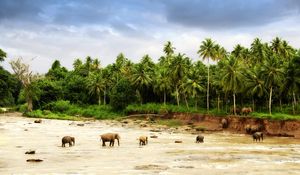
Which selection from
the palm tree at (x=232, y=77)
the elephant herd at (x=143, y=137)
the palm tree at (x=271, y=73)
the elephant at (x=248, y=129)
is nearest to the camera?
the elephant herd at (x=143, y=137)

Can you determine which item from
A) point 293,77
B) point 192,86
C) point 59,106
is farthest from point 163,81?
point 293,77

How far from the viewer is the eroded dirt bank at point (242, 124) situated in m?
53.7

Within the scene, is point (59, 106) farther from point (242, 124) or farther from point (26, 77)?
point (242, 124)

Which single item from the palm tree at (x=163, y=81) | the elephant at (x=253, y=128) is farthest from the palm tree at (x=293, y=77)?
the palm tree at (x=163, y=81)

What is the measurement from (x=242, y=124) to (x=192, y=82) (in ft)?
66.2

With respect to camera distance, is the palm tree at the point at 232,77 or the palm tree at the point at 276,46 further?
the palm tree at the point at 276,46

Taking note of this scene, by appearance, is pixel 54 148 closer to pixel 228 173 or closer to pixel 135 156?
pixel 135 156

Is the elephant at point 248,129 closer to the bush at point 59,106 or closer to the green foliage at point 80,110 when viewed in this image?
the green foliage at point 80,110

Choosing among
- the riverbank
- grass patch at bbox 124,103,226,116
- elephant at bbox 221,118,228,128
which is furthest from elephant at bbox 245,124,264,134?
grass patch at bbox 124,103,226,116

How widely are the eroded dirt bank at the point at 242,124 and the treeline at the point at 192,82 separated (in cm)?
492

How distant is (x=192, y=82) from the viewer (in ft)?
259

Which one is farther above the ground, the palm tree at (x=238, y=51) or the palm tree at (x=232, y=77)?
the palm tree at (x=238, y=51)

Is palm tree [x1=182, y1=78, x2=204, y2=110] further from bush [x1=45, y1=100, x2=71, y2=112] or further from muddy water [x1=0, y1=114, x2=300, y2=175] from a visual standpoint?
muddy water [x1=0, y1=114, x2=300, y2=175]

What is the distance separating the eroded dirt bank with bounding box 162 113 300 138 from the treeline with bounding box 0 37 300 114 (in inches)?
194
